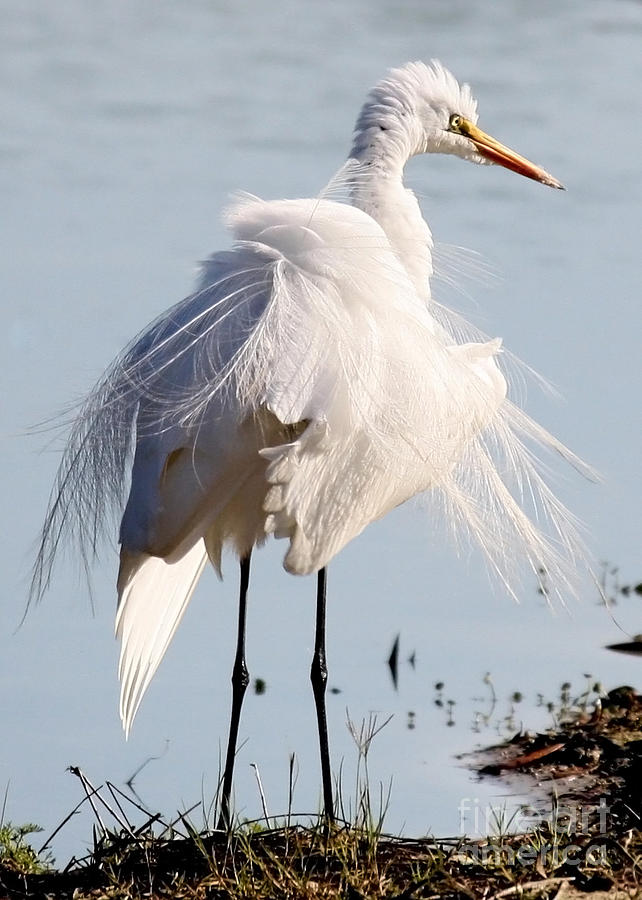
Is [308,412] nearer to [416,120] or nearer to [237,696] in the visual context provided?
[237,696]

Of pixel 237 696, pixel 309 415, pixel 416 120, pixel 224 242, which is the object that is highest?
pixel 224 242

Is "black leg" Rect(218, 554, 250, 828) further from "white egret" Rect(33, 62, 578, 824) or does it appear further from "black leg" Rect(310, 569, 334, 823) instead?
"black leg" Rect(310, 569, 334, 823)

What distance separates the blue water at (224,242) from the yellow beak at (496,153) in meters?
0.33

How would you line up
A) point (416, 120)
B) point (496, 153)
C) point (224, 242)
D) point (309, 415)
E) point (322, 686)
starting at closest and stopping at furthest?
point (309, 415)
point (322, 686)
point (416, 120)
point (496, 153)
point (224, 242)

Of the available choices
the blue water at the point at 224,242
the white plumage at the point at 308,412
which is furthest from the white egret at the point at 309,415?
the blue water at the point at 224,242

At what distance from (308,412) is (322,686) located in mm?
1148

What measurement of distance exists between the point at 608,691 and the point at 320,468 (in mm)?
2072

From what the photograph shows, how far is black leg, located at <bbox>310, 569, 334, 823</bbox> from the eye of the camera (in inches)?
186

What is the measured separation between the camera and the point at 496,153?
574 cm

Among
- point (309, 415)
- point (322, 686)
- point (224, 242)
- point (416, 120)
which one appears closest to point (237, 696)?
point (322, 686)

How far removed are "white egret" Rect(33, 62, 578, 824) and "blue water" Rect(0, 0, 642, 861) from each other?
307 mm

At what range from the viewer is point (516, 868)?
13.6 ft

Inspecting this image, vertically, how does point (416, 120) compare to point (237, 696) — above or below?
above

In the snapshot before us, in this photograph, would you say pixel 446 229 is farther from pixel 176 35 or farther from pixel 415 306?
pixel 176 35
